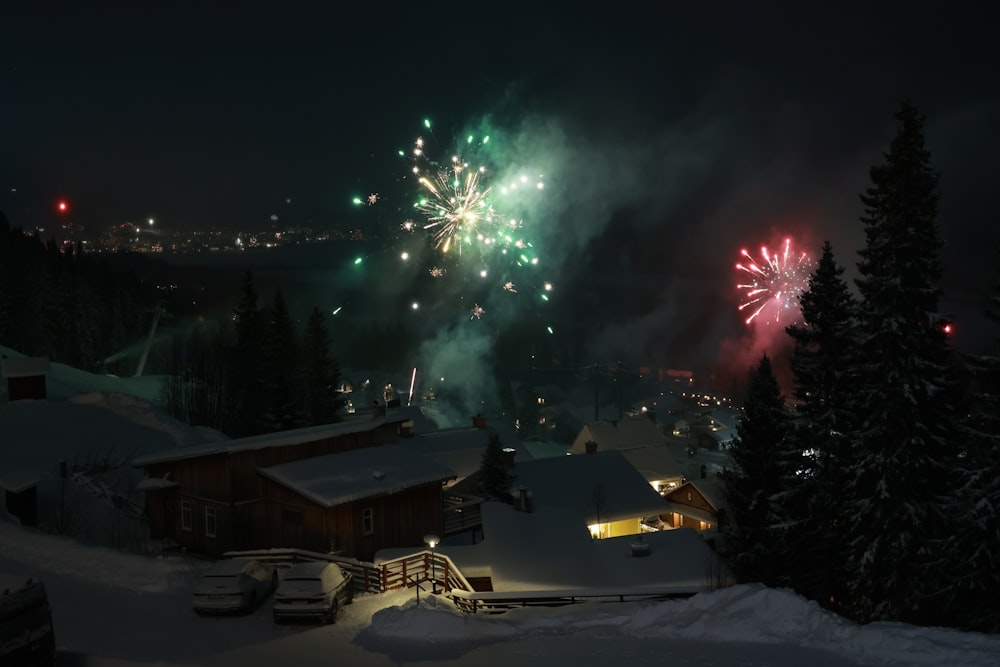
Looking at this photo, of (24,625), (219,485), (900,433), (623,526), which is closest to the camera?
(24,625)

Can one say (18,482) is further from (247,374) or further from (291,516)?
(247,374)

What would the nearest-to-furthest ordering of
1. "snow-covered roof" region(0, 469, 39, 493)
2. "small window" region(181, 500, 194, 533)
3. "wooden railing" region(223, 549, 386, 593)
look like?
"wooden railing" region(223, 549, 386, 593) < "snow-covered roof" region(0, 469, 39, 493) < "small window" region(181, 500, 194, 533)

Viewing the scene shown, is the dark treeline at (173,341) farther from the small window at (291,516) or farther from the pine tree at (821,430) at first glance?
the pine tree at (821,430)

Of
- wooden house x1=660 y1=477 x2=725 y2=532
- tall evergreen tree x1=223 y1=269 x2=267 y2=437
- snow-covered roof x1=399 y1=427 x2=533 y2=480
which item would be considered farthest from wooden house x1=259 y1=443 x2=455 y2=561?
tall evergreen tree x1=223 y1=269 x2=267 y2=437

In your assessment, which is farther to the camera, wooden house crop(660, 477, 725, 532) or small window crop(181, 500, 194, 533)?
wooden house crop(660, 477, 725, 532)

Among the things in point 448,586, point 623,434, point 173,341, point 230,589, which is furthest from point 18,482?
point 173,341

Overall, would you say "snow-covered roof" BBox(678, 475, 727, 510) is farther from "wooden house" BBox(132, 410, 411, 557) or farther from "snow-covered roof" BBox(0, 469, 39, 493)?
"snow-covered roof" BBox(0, 469, 39, 493)
